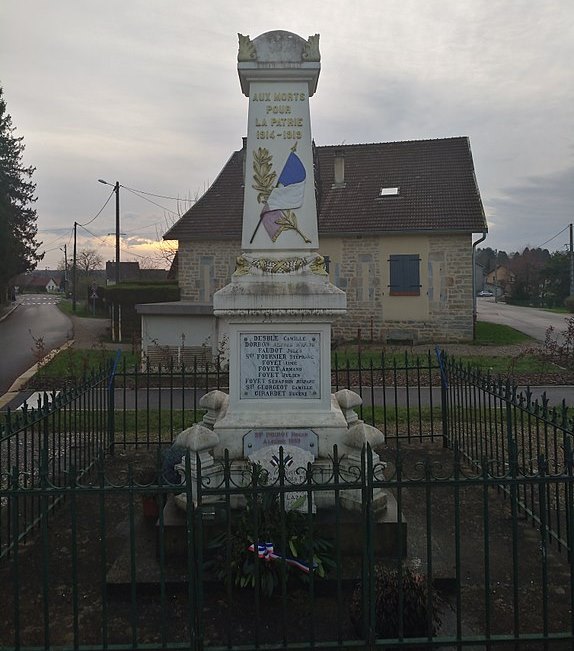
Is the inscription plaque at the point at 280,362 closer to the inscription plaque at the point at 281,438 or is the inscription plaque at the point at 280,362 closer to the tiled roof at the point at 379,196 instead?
the inscription plaque at the point at 281,438

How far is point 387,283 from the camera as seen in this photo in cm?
2100

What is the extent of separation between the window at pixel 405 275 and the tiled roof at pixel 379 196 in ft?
3.44

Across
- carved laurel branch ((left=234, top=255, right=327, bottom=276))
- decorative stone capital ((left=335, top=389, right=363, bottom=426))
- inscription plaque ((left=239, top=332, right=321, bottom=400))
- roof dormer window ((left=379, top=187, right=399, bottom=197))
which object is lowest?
decorative stone capital ((left=335, top=389, right=363, bottom=426))

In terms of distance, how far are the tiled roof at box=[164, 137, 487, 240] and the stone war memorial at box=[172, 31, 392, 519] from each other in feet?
52.3

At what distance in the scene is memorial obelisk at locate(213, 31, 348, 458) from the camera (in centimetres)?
494

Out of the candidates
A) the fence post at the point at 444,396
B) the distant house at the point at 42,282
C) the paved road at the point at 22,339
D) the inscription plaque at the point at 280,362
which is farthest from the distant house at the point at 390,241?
the distant house at the point at 42,282

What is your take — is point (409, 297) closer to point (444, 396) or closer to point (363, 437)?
point (444, 396)

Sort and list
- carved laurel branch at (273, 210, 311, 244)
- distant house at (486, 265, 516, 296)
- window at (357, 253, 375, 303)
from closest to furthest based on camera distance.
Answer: carved laurel branch at (273, 210, 311, 244) < window at (357, 253, 375, 303) < distant house at (486, 265, 516, 296)

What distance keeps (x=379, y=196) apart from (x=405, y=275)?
11.8ft

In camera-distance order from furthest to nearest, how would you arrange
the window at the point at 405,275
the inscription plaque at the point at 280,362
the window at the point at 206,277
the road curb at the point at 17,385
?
the window at the point at 206,277 → the window at the point at 405,275 → the road curb at the point at 17,385 → the inscription plaque at the point at 280,362

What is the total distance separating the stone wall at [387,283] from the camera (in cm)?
2034

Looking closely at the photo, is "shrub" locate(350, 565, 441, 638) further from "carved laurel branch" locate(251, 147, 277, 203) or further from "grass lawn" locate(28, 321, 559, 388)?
"grass lawn" locate(28, 321, 559, 388)

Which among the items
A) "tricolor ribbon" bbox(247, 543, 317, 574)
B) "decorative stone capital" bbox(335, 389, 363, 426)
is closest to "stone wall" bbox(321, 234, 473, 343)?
"decorative stone capital" bbox(335, 389, 363, 426)

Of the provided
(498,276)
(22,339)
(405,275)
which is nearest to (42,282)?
(498,276)
